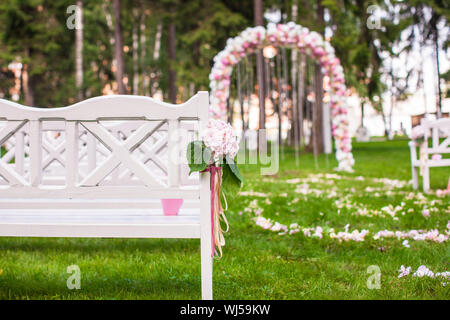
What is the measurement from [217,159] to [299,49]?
10.3 meters

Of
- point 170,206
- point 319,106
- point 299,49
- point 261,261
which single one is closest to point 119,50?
point 319,106

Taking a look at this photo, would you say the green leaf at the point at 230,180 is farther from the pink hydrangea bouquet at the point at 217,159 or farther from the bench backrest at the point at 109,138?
the bench backrest at the point at 109,138

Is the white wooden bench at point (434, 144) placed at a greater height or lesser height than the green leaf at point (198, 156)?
greater

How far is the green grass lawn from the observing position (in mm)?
2795

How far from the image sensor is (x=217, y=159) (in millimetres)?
2395

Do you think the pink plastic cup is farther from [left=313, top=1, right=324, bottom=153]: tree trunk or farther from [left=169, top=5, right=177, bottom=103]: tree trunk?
[left=169, top=5, right=177, bottom=103]: tree trunk

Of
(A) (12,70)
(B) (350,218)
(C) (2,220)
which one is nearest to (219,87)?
(B) (350,218)

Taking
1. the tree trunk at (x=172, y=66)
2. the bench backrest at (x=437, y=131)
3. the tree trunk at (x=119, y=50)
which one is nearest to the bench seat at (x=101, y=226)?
the bench backrest at (x=437, y=131)

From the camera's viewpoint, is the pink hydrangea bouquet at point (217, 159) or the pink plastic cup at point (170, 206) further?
the pink plastic cup at point (170, 206)

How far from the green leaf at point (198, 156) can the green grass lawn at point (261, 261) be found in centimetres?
91

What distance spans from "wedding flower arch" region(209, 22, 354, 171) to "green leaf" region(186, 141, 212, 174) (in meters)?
9.44

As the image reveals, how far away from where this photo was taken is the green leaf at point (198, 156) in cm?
229

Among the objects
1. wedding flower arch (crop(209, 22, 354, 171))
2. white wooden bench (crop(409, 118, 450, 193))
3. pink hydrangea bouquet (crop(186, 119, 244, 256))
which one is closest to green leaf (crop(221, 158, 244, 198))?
pink hydrangea bouquet (crop(186, 119, 244, 256))
